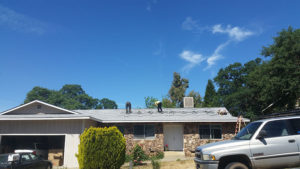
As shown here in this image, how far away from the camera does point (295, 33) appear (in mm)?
21984

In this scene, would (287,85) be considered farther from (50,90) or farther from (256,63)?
(50,90)

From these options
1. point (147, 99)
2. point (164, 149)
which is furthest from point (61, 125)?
point (147, 99)

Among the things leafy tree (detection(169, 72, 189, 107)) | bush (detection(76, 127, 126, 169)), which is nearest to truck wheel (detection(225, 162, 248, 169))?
bush (detection(76, 127, 126, 169))

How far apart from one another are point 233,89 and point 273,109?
747 cm

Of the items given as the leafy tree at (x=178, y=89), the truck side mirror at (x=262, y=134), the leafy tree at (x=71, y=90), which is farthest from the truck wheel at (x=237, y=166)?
the leafy tree at (x=71, y=90)

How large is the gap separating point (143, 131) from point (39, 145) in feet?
30.0

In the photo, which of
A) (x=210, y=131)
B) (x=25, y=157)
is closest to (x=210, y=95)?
(x=210, y=131)

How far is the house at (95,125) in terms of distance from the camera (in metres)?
13.8

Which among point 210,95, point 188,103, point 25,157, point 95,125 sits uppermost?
point 210,95

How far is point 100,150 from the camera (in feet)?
30.2

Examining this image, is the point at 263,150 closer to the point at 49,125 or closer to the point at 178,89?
the point at 49,125

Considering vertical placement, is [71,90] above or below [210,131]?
above

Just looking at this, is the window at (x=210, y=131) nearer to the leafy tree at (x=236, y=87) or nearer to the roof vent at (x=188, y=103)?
the roof vent at (x=188, y=103)

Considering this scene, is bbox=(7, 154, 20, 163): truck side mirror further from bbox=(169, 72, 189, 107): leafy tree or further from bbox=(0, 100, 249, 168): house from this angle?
bbox=(169, 72, 189, 107): leafy tree
